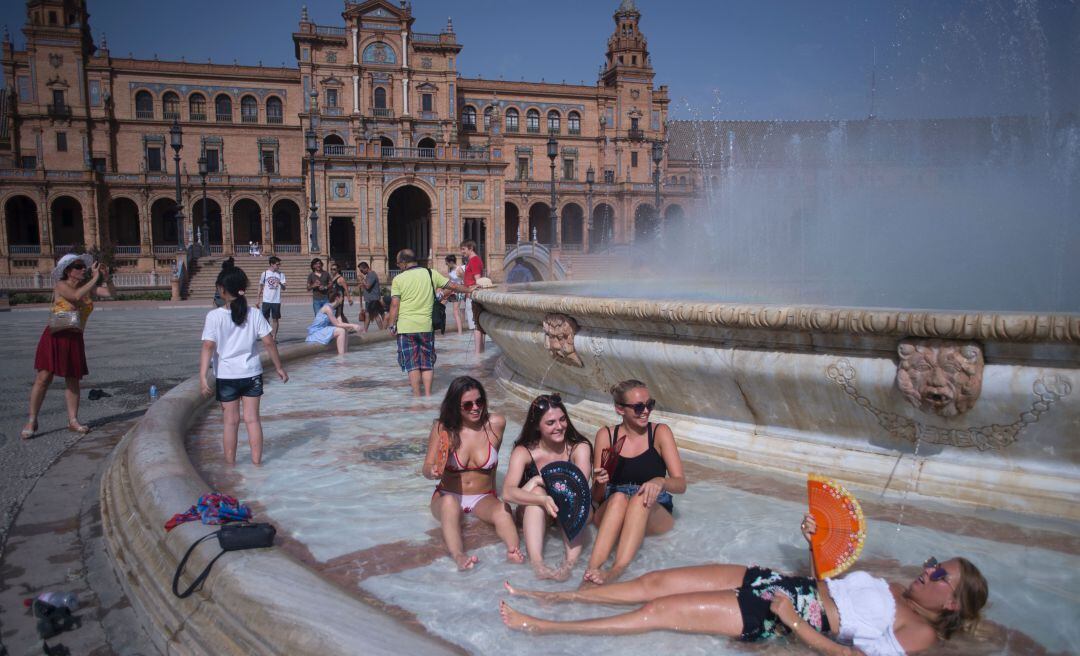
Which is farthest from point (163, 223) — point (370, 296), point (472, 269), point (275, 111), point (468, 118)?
point (472, 269)

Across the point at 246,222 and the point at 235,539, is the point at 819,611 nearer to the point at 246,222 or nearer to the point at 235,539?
the point at 235,539

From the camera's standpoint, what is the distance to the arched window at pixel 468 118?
54188 mm

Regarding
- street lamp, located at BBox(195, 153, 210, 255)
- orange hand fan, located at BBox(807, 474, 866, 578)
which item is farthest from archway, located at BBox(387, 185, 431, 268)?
orange hand fan, located at BBox(807, 474, 866, 578)

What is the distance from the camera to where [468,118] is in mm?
54750

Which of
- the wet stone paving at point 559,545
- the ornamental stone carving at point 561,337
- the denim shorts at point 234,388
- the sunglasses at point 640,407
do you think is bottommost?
the wet stone paving at point 559,545

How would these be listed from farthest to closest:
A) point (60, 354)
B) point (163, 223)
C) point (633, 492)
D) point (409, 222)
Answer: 1. point (409, 222)
2. point (163, 223)
3. point (60, 354)
4. point (633, 492)

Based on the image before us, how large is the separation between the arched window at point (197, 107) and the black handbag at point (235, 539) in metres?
53.7

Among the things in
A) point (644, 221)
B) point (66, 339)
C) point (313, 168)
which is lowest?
point (66, 339)

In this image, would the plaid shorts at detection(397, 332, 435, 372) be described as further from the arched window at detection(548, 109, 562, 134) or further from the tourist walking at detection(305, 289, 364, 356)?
the arched window at detection(548, 109, 562, 134)

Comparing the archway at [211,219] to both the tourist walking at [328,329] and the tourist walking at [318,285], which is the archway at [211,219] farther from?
the tourist walking at [328,329]

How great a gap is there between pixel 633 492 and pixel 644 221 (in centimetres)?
5228

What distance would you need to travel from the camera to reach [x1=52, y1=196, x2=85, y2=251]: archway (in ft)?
146

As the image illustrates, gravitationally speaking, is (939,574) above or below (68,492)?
above

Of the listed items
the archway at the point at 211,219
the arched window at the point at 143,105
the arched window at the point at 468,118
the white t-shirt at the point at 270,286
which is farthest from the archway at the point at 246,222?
the white t-shirt at the point at 270,286
